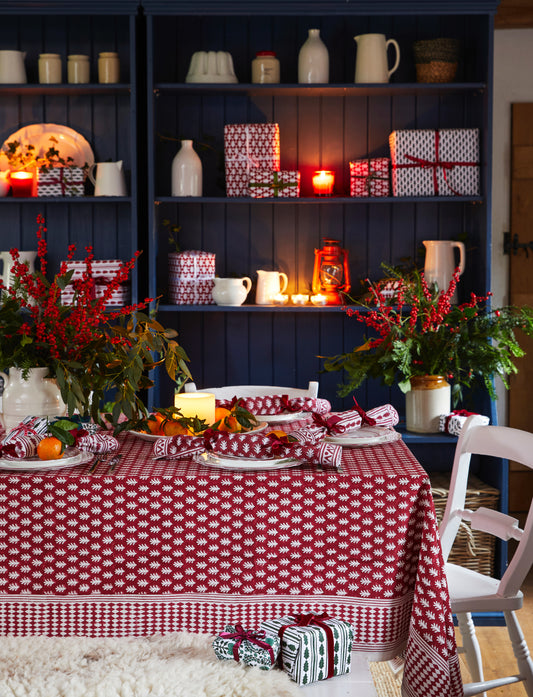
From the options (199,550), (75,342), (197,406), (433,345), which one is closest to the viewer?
(199,550)

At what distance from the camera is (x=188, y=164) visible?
9.81 feet

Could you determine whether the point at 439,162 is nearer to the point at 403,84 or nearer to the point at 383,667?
the point at 403,84

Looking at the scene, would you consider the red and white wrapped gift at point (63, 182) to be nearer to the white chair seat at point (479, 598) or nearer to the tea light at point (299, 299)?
the tea light at point (299, 299)

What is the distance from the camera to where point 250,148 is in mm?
2977

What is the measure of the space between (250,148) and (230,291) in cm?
53

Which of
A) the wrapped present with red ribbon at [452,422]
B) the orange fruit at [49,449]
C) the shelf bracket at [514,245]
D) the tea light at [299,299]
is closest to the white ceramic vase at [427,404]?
the wrapped present with red ribbon at [452,422]

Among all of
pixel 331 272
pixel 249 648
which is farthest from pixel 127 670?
pixel 331 272

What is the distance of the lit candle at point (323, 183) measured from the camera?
3045 millimetres

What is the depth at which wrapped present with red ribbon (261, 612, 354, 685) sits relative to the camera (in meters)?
1.29

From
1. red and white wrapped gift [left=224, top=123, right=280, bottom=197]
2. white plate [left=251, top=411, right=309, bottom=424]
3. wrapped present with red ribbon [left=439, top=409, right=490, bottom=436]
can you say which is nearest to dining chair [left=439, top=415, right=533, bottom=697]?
white plate [left=251, top=411, right=309, bottom=424]

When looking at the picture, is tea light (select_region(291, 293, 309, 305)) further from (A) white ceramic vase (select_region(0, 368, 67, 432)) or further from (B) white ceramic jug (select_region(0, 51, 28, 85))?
(A) white ceramic vase (select_region(0, 368, 67, 432))

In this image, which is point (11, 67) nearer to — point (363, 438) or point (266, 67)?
point (266, 67)

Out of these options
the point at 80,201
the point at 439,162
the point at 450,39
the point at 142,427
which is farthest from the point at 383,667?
the point at 450,39

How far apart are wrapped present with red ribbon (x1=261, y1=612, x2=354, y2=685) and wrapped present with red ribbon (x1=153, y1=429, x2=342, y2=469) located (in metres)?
0.29
